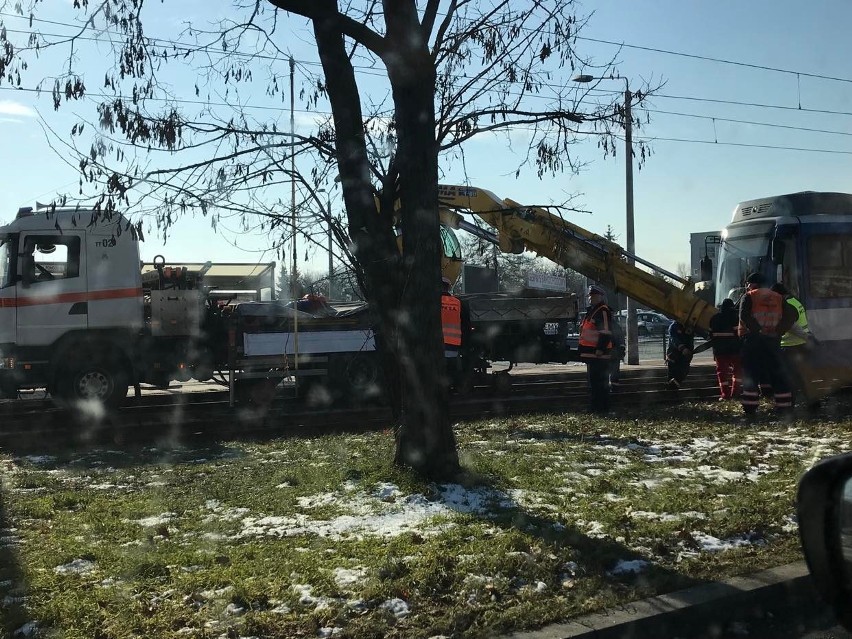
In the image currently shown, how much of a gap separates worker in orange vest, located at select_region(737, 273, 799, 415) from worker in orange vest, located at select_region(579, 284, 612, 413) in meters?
1.89

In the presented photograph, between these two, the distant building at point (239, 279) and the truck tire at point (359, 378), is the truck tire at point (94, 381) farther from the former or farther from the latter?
the truck tire at point (359, 378)

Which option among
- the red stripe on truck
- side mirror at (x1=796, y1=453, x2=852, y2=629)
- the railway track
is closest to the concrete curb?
side mirror at (x1=796, y1=453, x2=852, y2=629)

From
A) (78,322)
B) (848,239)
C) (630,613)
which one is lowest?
(630,613)

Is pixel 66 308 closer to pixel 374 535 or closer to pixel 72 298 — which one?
pixel 72 298

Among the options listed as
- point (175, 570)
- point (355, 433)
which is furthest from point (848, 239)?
point (175, 570)

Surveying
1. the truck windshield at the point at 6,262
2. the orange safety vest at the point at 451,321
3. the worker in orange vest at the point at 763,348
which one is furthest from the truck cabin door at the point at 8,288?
the worker in orange vest at the point at 763,348

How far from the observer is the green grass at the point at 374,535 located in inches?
181

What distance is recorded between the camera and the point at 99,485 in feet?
26.7

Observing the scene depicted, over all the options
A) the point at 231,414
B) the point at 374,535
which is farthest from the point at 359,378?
the point at 374,535

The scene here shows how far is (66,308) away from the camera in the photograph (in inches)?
541

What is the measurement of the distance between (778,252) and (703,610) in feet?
37.5

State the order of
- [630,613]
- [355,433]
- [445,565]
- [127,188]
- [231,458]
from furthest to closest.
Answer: [355,433], [231,458], [127,188], [445,565], [630,613]

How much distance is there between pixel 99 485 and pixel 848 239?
12992mm

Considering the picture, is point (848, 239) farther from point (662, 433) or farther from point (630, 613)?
point (630, 613)
